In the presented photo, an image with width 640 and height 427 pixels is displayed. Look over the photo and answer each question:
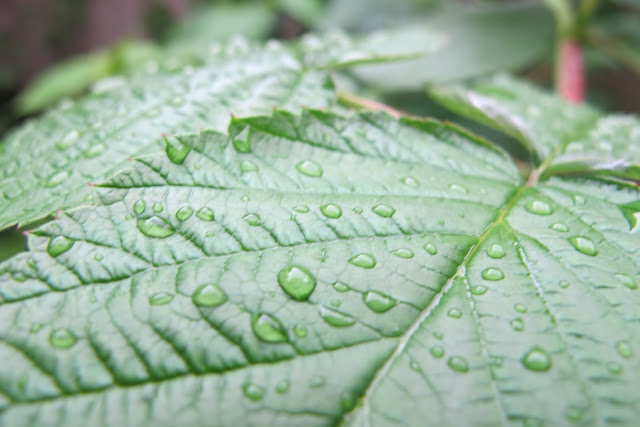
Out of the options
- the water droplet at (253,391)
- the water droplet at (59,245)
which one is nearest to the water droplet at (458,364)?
the water droplet at (253,391)

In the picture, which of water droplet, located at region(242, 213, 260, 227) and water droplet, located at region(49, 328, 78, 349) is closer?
water droplet, located at region(49, 328, 78, 349)

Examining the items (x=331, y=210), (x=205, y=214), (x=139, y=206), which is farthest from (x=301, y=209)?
(x=139, y=206)

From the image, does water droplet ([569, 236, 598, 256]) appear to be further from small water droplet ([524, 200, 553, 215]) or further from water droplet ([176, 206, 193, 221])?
water droplet ([176, 206, 193, 221])

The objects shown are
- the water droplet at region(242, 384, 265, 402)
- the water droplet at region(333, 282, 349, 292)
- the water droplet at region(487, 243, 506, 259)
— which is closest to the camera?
the water droplet at region(242, 384, 265, 402)

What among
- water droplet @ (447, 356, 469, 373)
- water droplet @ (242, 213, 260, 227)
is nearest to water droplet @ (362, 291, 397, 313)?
water droplet @ (447, 356, 469, 373)

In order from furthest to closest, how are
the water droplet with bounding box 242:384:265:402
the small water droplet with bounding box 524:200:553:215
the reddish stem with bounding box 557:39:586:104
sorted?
the reddish stem with bounding box 557:39:586:104, the small water droplet with bounding box 524:200:553:215, the water droplet with bounding box 242:384:265:402

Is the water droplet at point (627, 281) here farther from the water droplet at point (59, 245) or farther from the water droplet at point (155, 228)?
the water droplet at point (59, 245)
